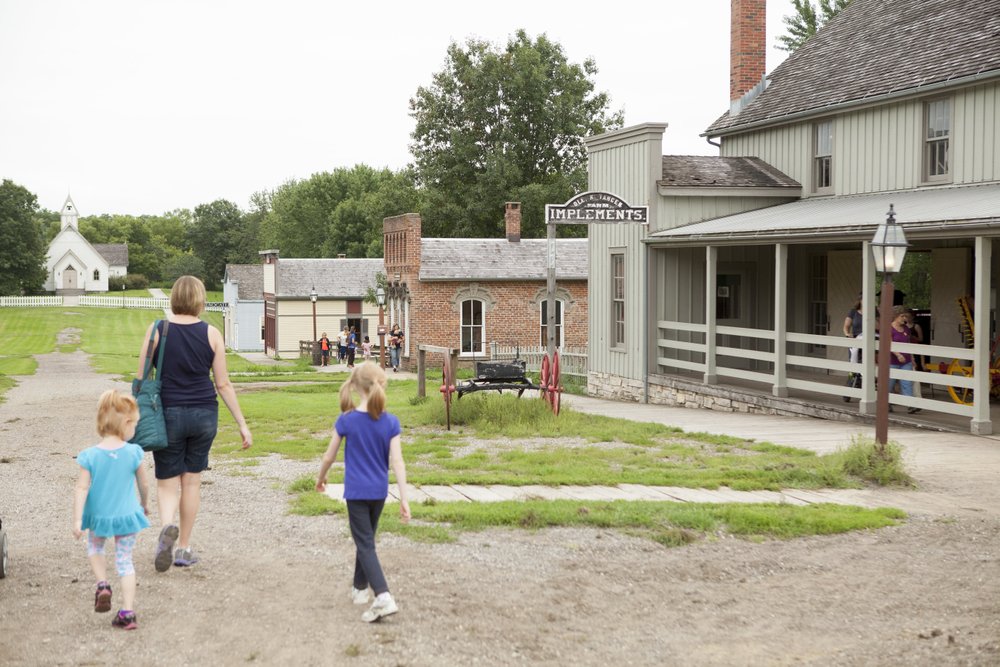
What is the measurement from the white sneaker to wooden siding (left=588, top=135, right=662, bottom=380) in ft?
50.7

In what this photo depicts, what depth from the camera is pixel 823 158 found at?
68.5 ft

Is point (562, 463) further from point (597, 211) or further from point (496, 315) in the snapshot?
point (496, 315)

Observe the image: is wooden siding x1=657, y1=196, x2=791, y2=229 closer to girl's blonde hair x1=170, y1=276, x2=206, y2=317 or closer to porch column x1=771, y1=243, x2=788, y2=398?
porch column x1=771, y1=243, x2=788, y2=398

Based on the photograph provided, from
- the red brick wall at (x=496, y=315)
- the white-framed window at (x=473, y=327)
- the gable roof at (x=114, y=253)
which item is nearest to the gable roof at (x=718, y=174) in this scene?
the red brick wall at (x=496, y=315)

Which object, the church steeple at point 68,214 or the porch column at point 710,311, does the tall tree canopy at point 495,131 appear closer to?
the porch column at point 710,311

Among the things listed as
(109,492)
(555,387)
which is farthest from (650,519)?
(555,387)

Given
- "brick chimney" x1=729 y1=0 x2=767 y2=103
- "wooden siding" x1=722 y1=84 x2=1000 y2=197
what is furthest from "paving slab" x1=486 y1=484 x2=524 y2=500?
"brick chimney" x1=729 y1=0 x2=767 y2=103

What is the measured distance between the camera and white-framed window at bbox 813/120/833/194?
67.7ft

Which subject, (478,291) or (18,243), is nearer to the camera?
(478,291)

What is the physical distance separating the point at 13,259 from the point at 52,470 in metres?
84.2

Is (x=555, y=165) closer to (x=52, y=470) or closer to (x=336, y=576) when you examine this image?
(x=52, y=470)

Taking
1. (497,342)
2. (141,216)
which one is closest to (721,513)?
(497,342)

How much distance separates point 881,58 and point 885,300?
35.6 feet

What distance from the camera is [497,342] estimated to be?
41.5 metres
